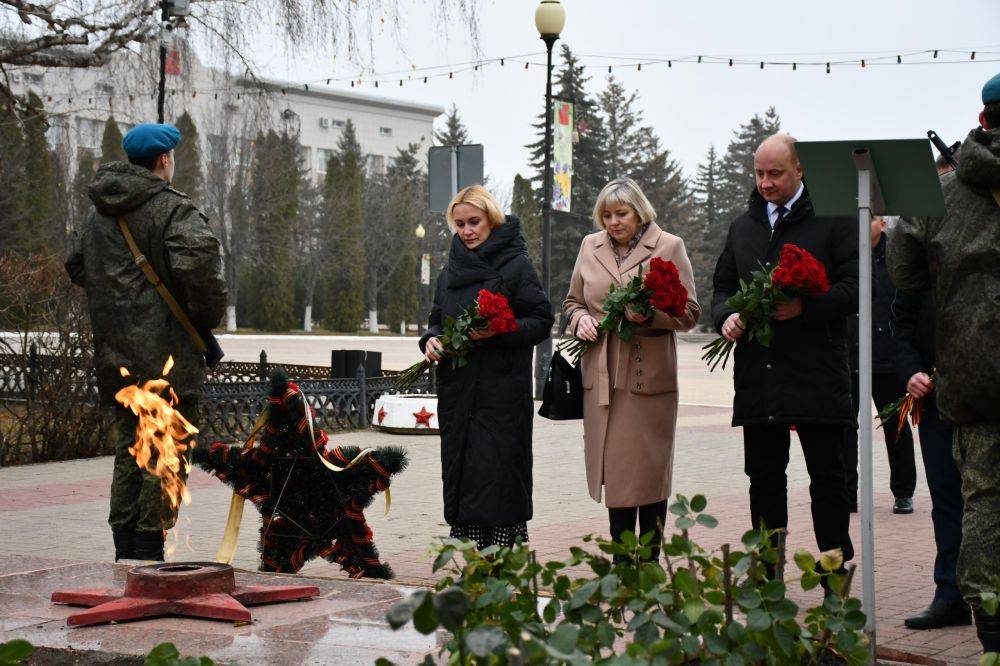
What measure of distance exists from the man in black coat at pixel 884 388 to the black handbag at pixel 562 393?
2.48 meters

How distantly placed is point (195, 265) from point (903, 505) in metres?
5.27

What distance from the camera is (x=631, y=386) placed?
6.07 m

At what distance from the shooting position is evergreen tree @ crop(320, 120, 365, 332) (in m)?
67.1

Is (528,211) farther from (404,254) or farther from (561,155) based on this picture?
(561,155)

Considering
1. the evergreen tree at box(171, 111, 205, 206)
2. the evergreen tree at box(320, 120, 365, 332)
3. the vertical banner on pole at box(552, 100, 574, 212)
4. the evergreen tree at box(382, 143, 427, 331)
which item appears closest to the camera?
the vertical banner on pole at box(552, 100, 574, 212)

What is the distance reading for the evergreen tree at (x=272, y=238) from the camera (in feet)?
200

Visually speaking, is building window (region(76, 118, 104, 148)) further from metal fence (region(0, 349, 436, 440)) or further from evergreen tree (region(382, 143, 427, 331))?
evergreen tree (region(382, 143, 427, 331))

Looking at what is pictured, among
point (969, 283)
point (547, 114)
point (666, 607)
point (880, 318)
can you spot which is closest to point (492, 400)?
point (969, 283)

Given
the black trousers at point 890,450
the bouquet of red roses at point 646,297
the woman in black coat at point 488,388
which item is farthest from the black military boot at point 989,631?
the black trousers at point 890,450

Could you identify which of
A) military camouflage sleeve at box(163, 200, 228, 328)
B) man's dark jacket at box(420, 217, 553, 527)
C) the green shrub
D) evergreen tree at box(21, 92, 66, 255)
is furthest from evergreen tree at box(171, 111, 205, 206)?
the green shrub

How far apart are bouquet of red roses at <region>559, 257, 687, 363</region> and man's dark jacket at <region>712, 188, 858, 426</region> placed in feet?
0.62

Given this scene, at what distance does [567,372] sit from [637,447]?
509mm

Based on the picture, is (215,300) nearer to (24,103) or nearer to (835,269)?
(835,269)

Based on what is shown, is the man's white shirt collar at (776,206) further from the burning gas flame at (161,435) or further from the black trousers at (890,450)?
the black trousers at (890,450)
